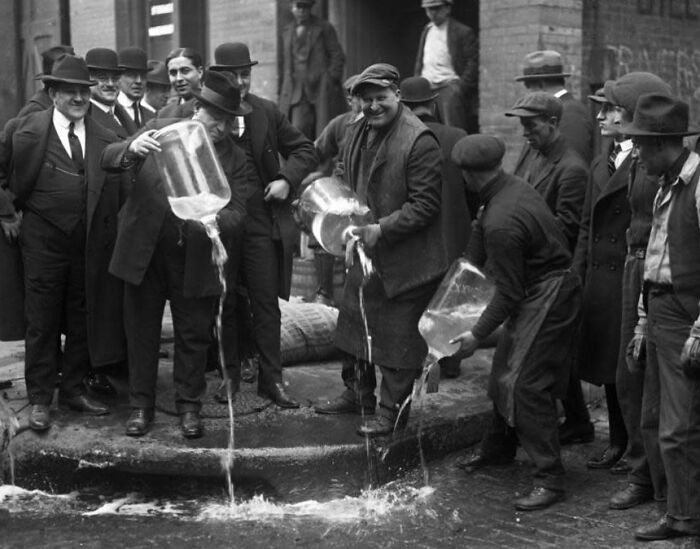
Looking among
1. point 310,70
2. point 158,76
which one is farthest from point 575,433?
point 310,70

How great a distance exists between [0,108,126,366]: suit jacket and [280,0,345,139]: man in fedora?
5.18m

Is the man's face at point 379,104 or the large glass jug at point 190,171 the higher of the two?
the man's face at point 379,104

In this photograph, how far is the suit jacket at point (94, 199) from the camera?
646cm

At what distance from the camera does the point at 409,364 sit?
626 centimetres

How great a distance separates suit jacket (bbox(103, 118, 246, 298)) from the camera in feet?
20.5

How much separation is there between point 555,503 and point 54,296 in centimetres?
304

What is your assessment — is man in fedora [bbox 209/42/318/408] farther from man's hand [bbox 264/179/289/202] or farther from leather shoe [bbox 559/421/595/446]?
leather shoe [bbox 559/421/595/446]

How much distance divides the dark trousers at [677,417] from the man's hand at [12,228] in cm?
357

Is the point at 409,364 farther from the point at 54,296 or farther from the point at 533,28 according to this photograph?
the point at 533,28

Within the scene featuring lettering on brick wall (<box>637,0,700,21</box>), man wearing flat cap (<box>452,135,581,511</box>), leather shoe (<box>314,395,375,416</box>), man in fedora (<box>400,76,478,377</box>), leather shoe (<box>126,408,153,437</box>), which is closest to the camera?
man wearing flat cap (<box>452,135,581,511</box>)

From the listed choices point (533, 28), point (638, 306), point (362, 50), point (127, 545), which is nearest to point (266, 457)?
point (127, 545)

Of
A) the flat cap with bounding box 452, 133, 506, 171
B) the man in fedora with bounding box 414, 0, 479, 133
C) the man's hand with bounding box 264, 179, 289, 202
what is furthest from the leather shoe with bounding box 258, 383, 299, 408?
the man in fedora with bounding box 414, 0, 479, 133

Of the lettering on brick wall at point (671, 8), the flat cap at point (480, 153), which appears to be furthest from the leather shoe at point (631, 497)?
the lettering on brick wall at point (671, 8)

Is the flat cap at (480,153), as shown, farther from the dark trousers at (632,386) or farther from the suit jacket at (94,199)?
the suit jacket at (94,199)
